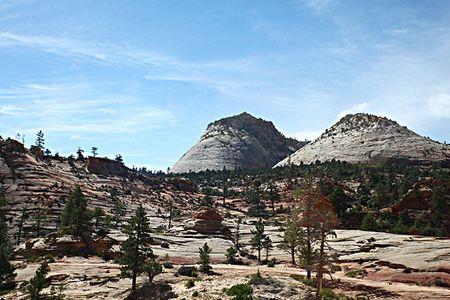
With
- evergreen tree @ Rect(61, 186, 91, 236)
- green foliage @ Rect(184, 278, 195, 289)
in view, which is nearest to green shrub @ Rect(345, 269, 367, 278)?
green foliage @ Rect(184, 278, 195, 289)

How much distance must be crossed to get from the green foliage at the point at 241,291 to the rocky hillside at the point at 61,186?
59439 mm

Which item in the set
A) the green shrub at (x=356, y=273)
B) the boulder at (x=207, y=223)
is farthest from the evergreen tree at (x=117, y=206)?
the green shrub at (x=356, y=273)

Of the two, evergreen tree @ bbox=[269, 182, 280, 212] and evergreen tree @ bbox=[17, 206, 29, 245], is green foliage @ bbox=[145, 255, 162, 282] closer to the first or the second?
evergreen tree @ bbox=[17, 206, 29, 245]

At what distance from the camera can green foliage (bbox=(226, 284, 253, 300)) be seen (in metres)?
41.4

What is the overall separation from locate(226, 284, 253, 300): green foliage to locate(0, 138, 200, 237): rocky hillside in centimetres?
5944

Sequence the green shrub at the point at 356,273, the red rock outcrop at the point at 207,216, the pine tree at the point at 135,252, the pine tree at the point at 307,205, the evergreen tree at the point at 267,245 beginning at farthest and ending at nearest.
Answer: the red rock outcrop at the point at 207,216 < the evergreen tree at the point at 267,245 < the green shrub at the point at 356,273 < the pine tree at the point at 307,205 < the pine tree at the point at 135,252

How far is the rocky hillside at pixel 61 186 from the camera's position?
102875 mm

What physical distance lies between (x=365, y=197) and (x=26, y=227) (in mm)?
81951

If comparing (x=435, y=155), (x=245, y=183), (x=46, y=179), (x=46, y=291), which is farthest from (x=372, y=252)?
(x=435, y=155)

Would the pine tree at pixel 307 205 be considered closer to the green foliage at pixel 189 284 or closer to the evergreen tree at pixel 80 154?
the green foliage at pixel 189 284

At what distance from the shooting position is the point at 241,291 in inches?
1695

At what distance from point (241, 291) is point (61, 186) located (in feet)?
301

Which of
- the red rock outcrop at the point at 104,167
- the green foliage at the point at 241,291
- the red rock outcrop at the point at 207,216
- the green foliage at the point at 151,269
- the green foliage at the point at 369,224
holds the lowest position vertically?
the green foliage at the point at 241,291

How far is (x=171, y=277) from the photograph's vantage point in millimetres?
53594
